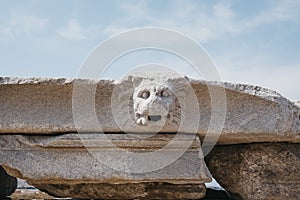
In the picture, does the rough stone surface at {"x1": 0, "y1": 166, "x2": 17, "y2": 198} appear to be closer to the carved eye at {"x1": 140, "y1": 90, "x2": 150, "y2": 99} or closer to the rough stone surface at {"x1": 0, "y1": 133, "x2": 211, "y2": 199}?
the rough stone surface at {"x1": 0, "y1": 133, "x2": 211, "y2": 199}

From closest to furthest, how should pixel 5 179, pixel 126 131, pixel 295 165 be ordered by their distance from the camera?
pixel 126 131, pixel 295 165, pixel 5 179

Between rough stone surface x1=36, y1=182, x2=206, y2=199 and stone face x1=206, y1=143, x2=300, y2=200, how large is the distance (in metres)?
0.36

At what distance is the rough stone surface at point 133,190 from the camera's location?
2.77 m

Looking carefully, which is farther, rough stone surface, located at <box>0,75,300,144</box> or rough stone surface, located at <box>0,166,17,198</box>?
rough stone surface, located at <box>0,166,17,198</box>

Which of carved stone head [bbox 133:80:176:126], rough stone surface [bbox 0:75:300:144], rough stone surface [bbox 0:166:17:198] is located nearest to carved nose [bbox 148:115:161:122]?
carved stone head [bbox 133:80:176:126]

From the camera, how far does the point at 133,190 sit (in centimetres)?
281

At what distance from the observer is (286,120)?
2812mm

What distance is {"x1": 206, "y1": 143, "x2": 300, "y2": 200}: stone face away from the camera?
9.57 ft

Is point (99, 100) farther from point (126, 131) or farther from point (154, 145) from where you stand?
point (154, 145)

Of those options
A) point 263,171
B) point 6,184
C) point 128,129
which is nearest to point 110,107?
point 128,129

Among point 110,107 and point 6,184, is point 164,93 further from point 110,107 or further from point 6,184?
point 6,184

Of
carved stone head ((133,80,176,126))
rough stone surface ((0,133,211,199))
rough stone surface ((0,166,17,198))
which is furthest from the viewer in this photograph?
rough stone surface ((0,166,17,198))

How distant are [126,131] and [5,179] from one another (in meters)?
1.35


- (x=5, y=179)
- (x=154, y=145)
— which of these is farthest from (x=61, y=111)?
(x=5, y=179)
